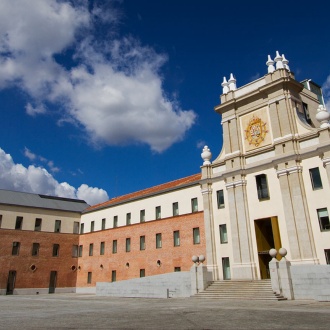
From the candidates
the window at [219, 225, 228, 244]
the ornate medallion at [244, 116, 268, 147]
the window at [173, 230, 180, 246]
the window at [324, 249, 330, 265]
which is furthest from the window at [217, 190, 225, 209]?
the window at [324, 249, 330, 265]

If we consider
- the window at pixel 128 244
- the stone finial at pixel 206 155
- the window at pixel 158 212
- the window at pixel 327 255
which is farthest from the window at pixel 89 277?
the window at pixel 327 255

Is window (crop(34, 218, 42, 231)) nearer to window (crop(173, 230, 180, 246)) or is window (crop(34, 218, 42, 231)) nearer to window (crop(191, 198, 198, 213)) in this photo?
window (crop(173, 230, 180, 246))

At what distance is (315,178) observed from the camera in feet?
87.6

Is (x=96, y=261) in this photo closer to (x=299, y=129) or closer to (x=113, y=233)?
(x=113, y=233)

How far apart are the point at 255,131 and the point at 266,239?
1015cm

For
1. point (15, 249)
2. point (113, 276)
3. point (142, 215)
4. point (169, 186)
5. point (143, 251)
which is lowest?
point (113, 276)

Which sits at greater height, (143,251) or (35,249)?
(35,249)

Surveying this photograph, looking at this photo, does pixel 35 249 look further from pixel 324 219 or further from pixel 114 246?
pixel 324 219

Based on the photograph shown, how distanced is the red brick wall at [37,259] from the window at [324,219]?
36.2m

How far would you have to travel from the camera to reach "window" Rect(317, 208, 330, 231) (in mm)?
25297

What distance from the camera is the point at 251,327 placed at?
1037cm

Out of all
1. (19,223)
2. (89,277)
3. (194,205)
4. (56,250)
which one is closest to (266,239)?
(194,205)

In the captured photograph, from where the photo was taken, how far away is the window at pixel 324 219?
2530 cm

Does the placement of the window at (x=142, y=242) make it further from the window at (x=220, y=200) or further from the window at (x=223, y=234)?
the window at (x=220, y=200)
